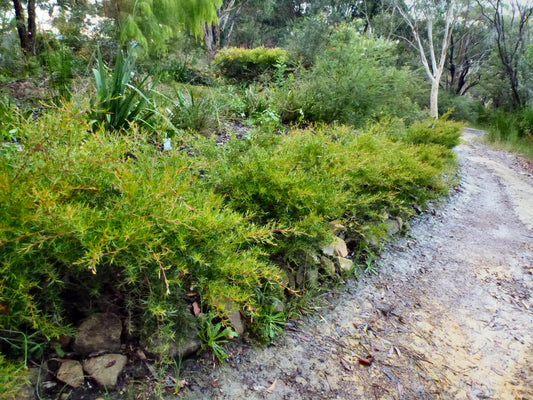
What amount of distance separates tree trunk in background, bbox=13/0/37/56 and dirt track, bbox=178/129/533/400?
7799mm

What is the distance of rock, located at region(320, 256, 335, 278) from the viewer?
7.66 feet

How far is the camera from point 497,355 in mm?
2000

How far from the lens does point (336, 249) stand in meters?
2.48

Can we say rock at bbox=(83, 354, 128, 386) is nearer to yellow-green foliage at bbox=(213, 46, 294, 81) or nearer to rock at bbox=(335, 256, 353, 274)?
rock at bbox=(335, 256, 353, 274)

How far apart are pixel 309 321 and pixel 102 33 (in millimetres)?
10886

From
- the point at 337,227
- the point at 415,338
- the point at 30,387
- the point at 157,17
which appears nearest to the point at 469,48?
the point at 157,17

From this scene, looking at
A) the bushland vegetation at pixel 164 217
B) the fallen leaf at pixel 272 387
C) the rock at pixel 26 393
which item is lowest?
the fallen leaf at pixel 272 387

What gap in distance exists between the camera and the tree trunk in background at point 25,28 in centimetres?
652

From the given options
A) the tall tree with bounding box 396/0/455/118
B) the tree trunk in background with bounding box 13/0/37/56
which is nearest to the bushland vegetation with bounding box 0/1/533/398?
the tree trunk in background with bounding box 13/0/37/56

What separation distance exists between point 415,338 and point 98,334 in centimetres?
176

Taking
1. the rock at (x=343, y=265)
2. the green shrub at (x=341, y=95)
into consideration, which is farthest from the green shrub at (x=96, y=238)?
the green shrub at (x=341, y=95)

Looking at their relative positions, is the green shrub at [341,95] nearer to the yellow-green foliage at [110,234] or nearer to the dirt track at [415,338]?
the dirt track at [415,338]

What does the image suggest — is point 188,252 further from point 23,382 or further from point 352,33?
point 352,33

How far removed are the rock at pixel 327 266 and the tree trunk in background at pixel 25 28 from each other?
747 cm
